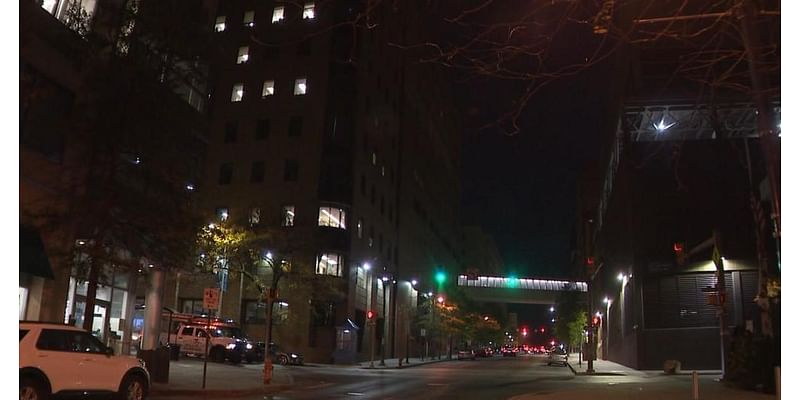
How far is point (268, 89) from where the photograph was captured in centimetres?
5581

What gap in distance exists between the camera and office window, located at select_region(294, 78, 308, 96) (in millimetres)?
54281

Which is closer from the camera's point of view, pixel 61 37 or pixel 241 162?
pixel 61 37

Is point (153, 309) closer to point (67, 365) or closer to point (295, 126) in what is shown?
point (67, 365)

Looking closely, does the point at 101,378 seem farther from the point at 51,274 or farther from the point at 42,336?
the point at 51,274

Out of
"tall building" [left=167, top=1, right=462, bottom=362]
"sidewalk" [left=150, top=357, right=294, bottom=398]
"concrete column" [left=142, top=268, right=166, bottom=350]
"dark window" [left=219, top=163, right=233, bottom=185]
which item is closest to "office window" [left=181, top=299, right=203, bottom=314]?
"tall building" [left=167, top=1, right=462, bottom=362]

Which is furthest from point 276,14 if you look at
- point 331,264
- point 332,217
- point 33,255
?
point 33,255

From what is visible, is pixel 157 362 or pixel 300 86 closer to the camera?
pixel 157 362

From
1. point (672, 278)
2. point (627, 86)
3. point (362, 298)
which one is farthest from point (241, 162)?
point (672, 278)

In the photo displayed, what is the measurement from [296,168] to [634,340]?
27.8 metres

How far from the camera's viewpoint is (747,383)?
71.4ft

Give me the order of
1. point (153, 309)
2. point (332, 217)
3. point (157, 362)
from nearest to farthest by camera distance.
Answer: point (157, 362) → point (153, 309) → point (332, 217)

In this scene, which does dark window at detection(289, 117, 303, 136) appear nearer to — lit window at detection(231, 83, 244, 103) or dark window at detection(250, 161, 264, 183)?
dark window at detection(250, 161, 264, 183)

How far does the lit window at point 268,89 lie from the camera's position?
55.5 metres

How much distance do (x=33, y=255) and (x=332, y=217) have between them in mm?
35196
